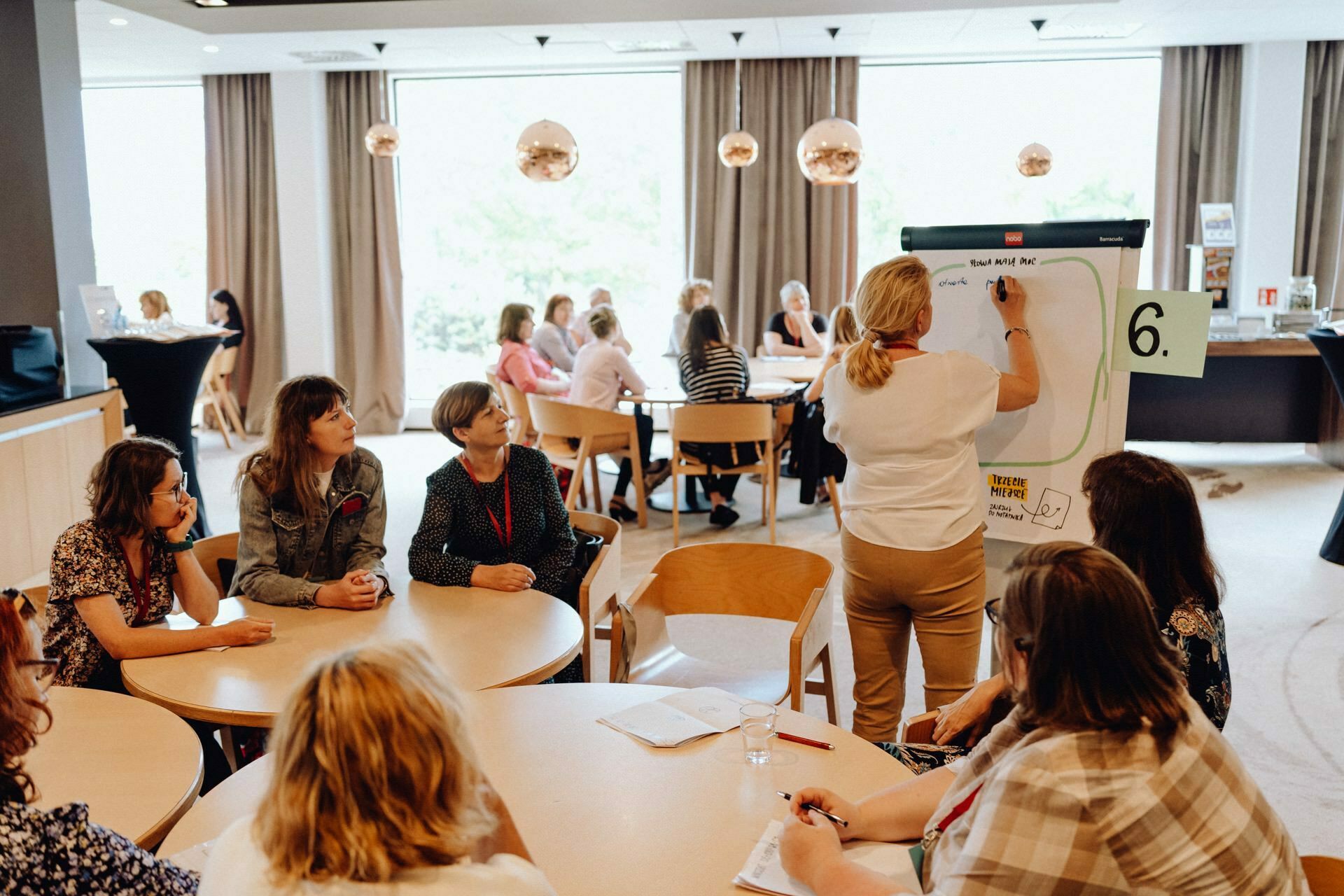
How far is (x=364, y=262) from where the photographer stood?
9.13 metres

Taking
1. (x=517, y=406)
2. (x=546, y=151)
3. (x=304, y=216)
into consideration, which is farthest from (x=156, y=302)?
(x=546, y=151)

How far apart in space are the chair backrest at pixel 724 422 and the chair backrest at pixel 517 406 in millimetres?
1269

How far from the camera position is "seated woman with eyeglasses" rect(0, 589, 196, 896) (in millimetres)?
1222

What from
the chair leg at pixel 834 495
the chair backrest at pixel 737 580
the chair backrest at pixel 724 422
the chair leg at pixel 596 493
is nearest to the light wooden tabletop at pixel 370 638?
the chair backrest at pixel 737 580

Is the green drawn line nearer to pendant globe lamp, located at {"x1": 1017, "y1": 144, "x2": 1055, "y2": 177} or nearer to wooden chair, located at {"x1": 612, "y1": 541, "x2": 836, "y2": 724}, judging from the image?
wooden chair, located at {"x1": 612, "y1": 541, "x2": 836, "y2": 724}

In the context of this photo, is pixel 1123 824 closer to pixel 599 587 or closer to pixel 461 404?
pixel 599 587

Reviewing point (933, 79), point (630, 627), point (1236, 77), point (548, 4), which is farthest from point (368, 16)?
point (1236, 77)

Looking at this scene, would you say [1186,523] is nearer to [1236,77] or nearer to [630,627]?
[630,627]

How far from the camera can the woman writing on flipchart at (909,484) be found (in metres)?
2.40

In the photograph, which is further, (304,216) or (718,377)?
(304,216)

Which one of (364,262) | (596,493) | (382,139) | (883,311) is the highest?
(382,139)

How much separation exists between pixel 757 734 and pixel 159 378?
407 cm

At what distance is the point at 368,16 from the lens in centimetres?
696

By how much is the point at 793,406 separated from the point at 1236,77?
4.74 m
